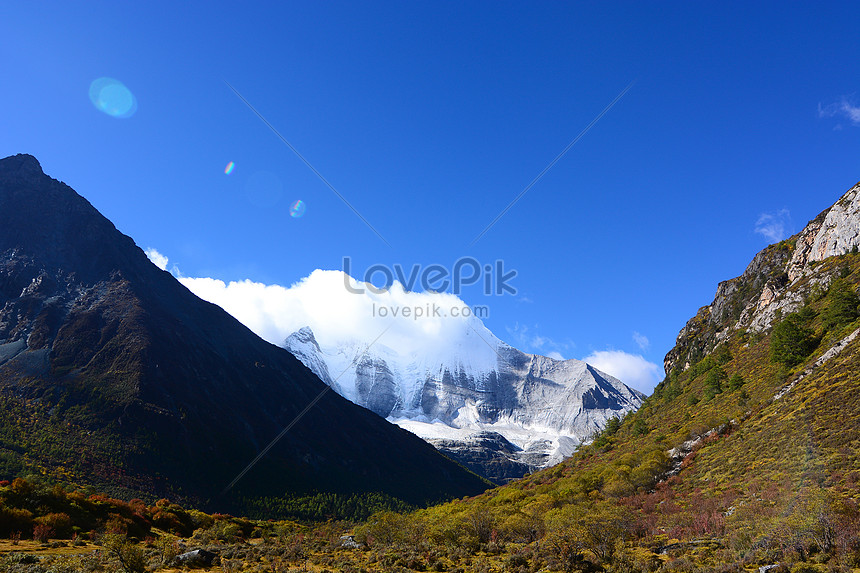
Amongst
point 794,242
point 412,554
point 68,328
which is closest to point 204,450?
point 68,328

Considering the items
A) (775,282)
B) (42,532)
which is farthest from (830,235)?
(42,532)

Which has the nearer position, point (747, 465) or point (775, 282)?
point (747, 465)

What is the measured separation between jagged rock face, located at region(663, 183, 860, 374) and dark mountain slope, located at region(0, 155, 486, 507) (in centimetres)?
11806

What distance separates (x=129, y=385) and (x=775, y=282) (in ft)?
531

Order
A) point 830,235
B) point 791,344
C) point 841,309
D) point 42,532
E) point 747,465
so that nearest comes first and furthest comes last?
1. point 42,532
2. point 747,465
3. point 841,309
4. point 791,344
5. point 830,235

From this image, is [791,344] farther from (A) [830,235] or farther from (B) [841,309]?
(A) [830,235]

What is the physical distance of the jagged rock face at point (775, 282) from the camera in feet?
241

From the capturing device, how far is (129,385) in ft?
414

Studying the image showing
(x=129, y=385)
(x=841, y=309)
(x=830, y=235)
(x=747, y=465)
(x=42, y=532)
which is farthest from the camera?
(x=129, y=385)

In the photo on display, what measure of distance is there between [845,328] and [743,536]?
46035 millimetres

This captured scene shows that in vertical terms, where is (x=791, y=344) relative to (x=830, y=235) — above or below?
below

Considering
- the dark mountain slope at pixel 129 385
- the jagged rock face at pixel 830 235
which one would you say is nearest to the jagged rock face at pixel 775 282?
the jagged rock face at pixel 830 235

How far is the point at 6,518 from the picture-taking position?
1361 inches

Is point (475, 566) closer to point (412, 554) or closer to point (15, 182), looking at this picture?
point (412, 554)
